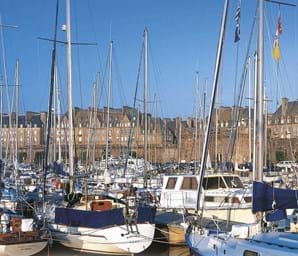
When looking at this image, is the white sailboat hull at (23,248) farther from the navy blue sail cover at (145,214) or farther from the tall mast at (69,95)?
the tall mast at (69,95)

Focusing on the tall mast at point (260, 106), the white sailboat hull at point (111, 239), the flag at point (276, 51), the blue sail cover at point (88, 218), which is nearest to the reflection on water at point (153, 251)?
the white sailboat hull at point (111, 239)

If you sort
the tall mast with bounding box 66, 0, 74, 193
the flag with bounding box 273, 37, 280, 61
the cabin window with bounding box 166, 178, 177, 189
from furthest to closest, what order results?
the cabin window with bounding box 166, 178, 177, 189 → the tall mast with bounding box 66, 0, 74, 193 → the flag with bounding box 273, 37, 280, 61

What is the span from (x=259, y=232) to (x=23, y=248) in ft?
26.4

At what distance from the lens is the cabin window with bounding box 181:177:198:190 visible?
83.4 ft

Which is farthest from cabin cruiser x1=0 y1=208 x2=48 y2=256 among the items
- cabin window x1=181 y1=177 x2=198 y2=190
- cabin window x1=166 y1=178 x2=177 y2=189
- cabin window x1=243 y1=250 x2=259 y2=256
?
cabin window x1=181 y1=177 x2=198 y2=190

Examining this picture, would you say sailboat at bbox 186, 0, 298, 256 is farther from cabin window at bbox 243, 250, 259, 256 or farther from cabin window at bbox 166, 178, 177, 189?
cabin window at bbox 166, 178, 177, 189

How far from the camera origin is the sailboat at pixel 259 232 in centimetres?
1298

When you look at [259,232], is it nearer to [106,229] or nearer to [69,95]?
[106,229]

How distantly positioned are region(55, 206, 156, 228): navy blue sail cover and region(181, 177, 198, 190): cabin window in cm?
571

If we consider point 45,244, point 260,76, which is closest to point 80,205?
point 45,244

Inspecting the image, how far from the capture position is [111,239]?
767 inches

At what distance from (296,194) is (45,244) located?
8.71 m

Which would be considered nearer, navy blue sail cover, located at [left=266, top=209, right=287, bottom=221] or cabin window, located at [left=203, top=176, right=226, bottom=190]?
navy blue sail cover, located at [left=266, top=209, right=287, bottom=221]

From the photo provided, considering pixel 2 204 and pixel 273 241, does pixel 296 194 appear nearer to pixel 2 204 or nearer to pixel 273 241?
pixel 273 241
